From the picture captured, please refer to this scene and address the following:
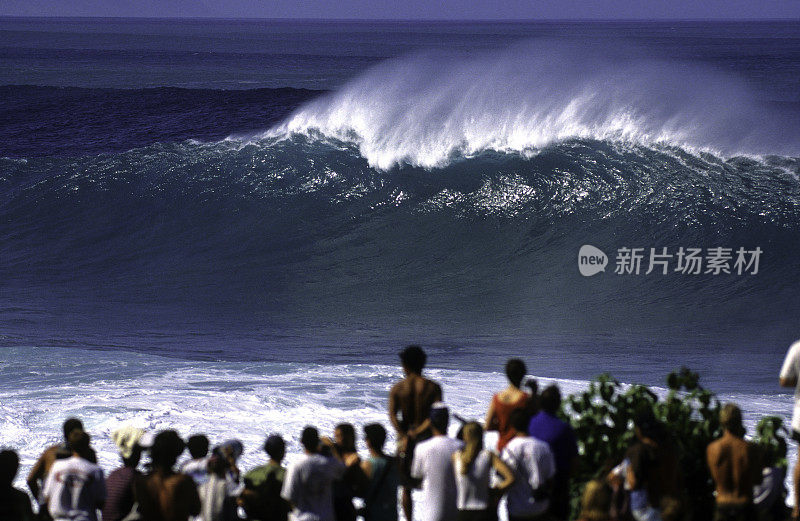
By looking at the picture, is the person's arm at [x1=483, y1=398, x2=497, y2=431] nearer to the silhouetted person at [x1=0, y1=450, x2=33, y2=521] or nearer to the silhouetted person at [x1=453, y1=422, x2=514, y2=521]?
the silhouetted person at [x1=453, y1=422, x2=514, y2=521]

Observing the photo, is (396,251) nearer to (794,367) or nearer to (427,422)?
(427,422)

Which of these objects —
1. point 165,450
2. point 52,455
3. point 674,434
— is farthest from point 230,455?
point 674,434

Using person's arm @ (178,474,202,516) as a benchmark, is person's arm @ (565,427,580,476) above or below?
above

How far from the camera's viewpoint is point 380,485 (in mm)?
5141

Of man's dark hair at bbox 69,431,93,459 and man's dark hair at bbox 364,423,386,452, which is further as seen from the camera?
man's dark hair at bbox 364,423,386,452

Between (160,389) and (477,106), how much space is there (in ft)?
39.5

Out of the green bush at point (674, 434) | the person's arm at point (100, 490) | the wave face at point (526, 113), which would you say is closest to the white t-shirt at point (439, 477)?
the green bush at point (674, 434)

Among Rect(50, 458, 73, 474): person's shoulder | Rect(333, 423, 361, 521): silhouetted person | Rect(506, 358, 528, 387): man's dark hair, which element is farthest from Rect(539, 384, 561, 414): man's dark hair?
Rect(50, 458, 73, 474): person's shoulder

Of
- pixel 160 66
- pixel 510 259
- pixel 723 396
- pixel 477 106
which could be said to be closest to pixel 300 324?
pixel 510 259

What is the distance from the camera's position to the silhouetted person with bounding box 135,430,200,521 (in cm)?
458

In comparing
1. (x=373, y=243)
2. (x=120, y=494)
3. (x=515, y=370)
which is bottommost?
(x=120, y=494)

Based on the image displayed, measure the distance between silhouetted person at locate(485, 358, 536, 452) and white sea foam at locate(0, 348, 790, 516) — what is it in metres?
2.33

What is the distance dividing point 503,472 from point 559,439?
0.32 m

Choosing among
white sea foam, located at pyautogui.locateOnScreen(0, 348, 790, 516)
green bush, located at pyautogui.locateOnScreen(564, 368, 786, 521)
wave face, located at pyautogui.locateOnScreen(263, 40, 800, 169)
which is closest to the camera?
green bush, located at pyautogui.locateOnScreen(564, 368, 786, 521)
